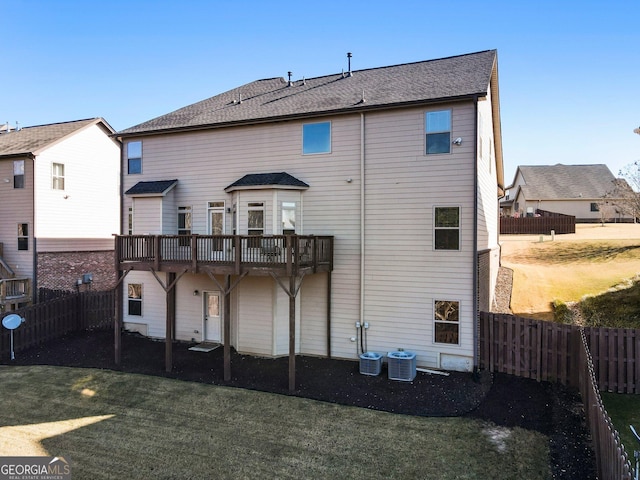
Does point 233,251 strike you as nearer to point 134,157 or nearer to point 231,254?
point 231,254

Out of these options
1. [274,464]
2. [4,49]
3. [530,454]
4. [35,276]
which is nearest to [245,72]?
[4,49]

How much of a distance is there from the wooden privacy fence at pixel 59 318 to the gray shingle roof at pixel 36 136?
25.0ft

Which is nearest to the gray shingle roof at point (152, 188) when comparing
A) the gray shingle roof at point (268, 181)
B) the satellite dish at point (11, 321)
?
the gray shingle roof at point (268, 181)

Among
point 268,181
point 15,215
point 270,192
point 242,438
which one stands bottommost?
point 242,438

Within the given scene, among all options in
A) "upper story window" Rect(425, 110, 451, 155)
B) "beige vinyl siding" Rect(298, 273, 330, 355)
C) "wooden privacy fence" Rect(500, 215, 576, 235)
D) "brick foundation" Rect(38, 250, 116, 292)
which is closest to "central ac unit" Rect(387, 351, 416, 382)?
"beige vinyl siding" Rect(298, 273, 330, 355)

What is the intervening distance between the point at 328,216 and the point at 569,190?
39.9 metres

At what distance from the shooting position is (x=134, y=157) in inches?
616

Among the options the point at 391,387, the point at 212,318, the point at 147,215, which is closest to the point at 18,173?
the point at 147,215

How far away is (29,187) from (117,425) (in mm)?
15076

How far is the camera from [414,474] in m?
6.60

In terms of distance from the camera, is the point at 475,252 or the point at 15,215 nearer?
the point at 475,252

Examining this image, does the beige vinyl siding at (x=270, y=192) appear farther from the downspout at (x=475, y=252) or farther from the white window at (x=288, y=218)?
the downspout at (x=475, y=252)

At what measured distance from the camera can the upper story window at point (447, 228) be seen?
11.4 metres

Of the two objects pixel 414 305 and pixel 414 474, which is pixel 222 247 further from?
pixel 414 474
